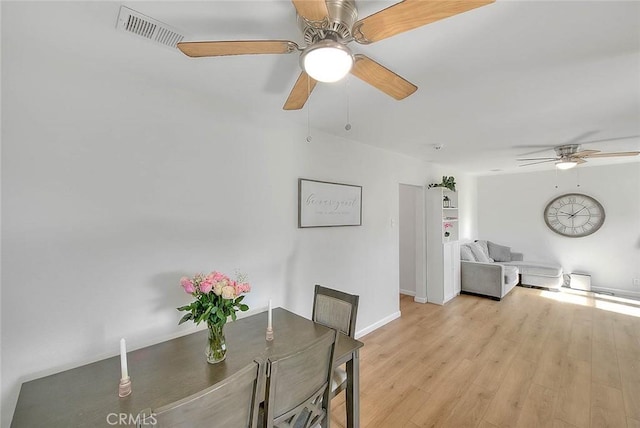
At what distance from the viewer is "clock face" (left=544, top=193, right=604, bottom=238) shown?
17.2 feet

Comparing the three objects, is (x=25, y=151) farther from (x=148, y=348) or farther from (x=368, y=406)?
(x=368, y=406)

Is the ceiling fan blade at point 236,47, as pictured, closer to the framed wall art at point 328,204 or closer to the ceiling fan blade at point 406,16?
the ceiling fan blade at point 406,16

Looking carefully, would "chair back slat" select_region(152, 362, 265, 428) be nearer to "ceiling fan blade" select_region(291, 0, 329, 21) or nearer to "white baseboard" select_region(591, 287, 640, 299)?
"ceiling fan blade" select_region(291, 0, 329, 21)

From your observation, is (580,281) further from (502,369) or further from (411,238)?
(502,369)

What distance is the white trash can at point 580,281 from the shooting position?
5051mm

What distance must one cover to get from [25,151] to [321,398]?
1986 millimetres

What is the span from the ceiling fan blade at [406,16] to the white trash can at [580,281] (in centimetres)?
648

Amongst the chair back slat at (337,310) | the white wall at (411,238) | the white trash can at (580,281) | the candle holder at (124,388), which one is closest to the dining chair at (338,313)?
the chair back slat at (337,310)

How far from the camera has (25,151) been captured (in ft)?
4.55

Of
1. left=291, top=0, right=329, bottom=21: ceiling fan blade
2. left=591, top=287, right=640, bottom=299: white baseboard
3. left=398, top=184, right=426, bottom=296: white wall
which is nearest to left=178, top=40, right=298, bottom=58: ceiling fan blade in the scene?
left=291, top=0, right=329, bottom=21: ceiling fan blade

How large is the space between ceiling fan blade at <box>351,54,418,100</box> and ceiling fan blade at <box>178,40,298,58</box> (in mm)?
304

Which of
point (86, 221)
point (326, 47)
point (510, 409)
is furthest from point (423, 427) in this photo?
point (86, 221)

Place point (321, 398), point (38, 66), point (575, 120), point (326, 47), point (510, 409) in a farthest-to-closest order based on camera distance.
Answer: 1. point (575, 120)
2. point (510, 409)
3. point (38, 66)
4. point (321, 398)
5. point (326, 47)

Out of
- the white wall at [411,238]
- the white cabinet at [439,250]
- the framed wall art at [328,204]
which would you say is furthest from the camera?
the white wall at [411,238]
